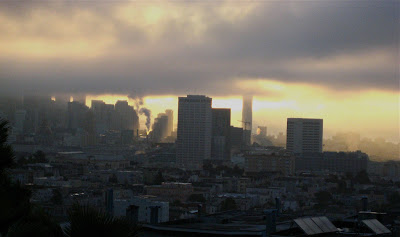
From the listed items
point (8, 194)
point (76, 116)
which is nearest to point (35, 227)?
point (8, 194)

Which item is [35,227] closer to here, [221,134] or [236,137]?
[221,134]

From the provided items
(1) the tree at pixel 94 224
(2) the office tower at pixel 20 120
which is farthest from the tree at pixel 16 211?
(2) the office tower at pixel 20 120

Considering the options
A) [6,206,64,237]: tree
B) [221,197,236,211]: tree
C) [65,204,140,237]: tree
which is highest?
[65,204,140,237]: tree

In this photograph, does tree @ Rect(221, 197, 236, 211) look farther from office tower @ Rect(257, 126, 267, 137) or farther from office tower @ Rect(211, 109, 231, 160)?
office tower @ Rect(257, 126, 267, 137)

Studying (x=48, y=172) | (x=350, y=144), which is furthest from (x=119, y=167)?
(x=350, y=144)

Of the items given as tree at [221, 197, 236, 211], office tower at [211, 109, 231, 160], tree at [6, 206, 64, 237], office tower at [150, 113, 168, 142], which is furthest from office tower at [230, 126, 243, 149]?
tree at [6, 206, 64, 237]

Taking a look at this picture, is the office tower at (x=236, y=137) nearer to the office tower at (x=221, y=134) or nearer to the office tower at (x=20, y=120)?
the office tower at (x=221, y=134)
